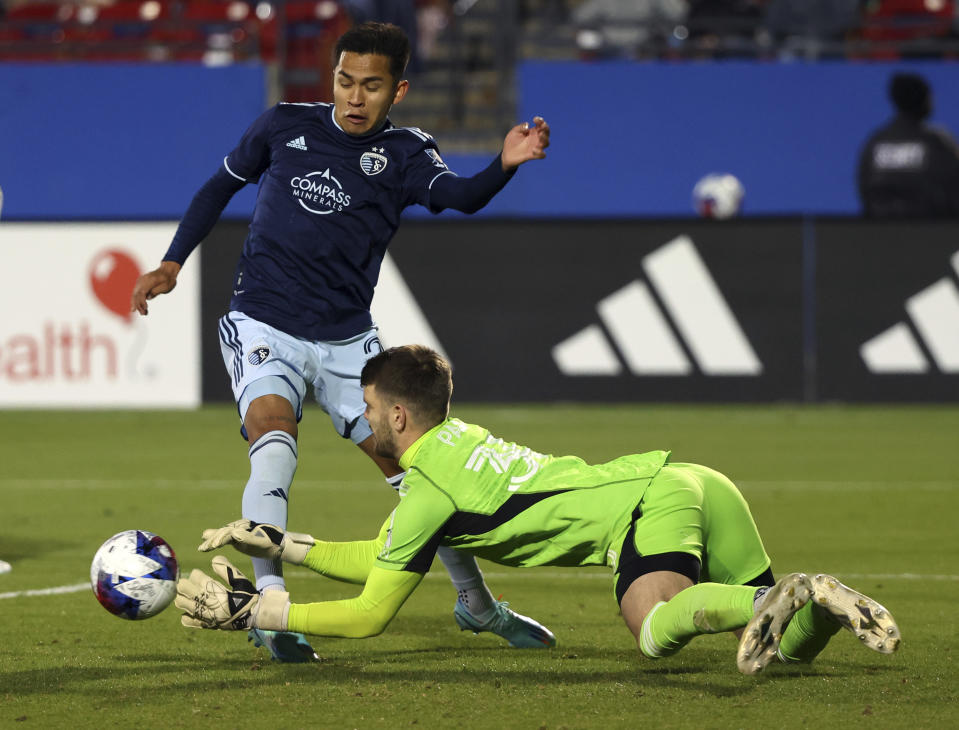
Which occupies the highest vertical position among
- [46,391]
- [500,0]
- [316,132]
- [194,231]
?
[316,132]

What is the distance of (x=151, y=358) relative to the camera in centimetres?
1388

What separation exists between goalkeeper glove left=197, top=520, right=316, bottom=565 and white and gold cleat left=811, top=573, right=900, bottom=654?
150 centimetres

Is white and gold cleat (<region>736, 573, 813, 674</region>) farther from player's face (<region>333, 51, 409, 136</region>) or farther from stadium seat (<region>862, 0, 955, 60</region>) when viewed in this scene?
stadium seat (<region>862, 0, 955, 60</region>)

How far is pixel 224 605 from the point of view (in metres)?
4.46

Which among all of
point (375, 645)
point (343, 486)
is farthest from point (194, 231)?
point (343, 486)

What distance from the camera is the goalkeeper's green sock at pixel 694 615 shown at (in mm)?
4301

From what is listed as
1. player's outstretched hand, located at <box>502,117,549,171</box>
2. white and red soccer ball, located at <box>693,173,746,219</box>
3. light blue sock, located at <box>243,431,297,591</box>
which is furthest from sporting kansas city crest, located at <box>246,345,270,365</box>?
white and red soccer ball, located at <box>693,173,746,219</box>

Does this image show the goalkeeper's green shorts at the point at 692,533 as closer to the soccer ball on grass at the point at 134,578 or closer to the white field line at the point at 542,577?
the soccer ball on grass at the point at 134,578

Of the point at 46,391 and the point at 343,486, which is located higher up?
the point at 343,486

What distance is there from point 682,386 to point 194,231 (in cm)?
875

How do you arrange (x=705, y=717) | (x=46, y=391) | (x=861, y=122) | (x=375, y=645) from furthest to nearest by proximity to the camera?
(x=861, y=122) < (x=46, y=391) < (x=375, y=645) < (x=705, y=717)

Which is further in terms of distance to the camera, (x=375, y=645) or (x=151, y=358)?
(x=151, y=358)

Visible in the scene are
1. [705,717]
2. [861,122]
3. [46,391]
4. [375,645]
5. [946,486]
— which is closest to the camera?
[705,717]

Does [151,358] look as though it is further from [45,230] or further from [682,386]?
[682,386]
